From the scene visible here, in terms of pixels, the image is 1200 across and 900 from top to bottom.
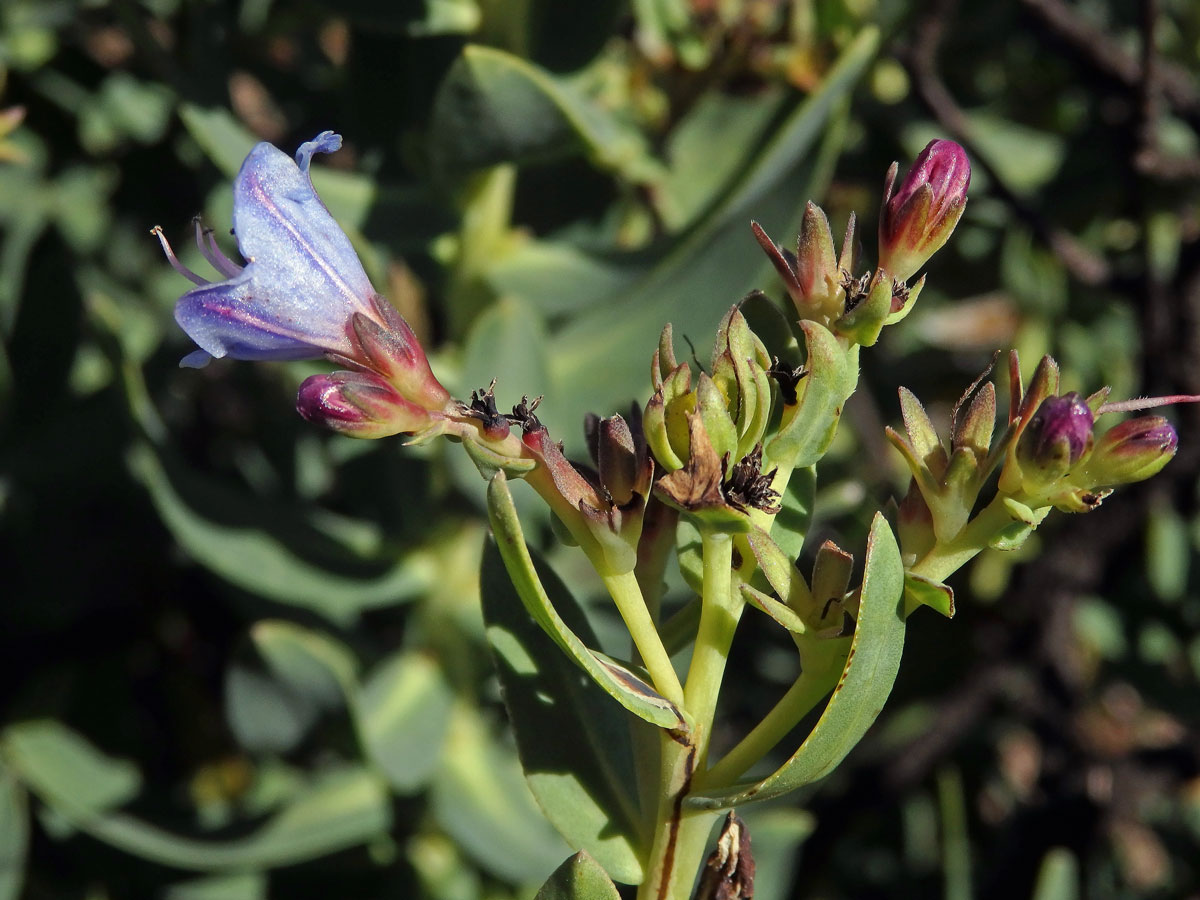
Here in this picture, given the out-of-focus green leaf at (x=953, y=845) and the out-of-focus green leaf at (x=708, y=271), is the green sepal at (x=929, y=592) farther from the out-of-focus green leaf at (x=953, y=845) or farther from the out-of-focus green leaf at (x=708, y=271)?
the out-of-focus green leaf at (x=953, y=845)

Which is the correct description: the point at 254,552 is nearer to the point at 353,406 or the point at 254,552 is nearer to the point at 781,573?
the point at 353,406

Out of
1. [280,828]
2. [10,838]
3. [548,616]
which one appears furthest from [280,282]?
[10,838]

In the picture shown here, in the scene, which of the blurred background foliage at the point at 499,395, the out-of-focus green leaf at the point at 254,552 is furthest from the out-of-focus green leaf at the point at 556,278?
the out-of-focus green leaf at the point at 254,552

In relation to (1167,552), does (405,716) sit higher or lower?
higher

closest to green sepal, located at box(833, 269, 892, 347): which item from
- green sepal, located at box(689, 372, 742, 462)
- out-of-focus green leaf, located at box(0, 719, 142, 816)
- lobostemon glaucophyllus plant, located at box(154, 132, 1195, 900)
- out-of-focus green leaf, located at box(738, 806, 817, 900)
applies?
lobostemon glaucophyllus plant, located at box(154, 132, 1195, 900)

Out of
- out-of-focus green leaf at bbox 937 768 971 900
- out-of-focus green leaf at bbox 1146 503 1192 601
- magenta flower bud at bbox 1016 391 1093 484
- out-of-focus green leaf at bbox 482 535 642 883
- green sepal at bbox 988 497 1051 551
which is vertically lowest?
out-of-focus green leaf at bbox 937 768 971 900

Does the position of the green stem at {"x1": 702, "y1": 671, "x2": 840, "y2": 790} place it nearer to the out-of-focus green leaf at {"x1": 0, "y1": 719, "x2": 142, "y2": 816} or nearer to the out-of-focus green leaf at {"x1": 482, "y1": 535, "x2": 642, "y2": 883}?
the out-of-focus green leaf at {"x1": 482, "y1": 535, "x2": 642, "y2": 883}
